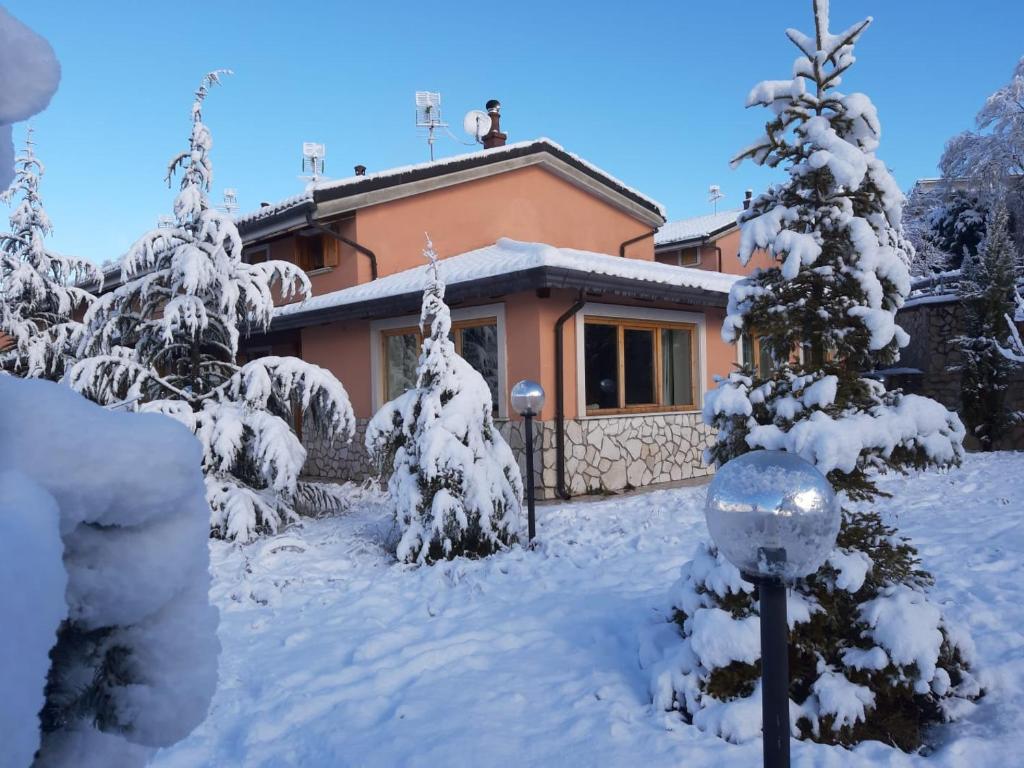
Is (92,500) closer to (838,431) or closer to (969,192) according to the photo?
(838,431)

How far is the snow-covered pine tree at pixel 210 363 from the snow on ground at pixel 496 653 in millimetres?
728

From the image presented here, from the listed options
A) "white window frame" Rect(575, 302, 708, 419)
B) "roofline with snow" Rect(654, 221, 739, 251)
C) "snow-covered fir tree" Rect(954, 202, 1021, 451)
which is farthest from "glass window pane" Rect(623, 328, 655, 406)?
"roofline with snow" Rect(654, 221, 739, 251)

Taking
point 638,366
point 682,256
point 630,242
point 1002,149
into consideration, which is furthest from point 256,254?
point 1002,149

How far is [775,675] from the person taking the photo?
2039 mm

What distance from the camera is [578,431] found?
973cm

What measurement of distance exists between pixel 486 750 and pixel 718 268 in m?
23.5

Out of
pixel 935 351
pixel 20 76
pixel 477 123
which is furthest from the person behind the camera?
pixel 477 123

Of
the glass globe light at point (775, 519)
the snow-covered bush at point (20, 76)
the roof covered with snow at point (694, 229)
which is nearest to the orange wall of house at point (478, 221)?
the roof covered with snow at point (694, 229)

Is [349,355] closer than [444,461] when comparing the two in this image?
No

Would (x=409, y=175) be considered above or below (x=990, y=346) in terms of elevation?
above

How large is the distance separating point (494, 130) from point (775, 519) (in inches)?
602

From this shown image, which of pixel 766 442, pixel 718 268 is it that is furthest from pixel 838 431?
pixel 718 268

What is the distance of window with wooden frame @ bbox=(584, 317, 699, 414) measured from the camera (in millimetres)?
10336

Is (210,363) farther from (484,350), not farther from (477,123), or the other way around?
(477,123)
